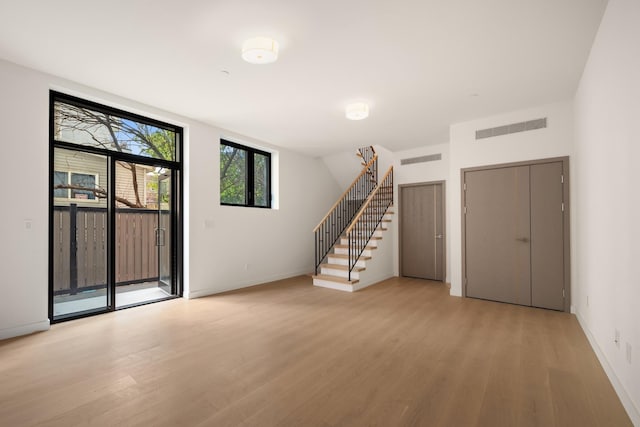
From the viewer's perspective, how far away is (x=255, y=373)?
8.27 ft

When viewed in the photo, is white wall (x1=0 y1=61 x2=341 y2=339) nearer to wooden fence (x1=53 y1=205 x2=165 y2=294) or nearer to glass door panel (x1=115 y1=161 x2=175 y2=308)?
wooden fence (x1=53 y1=205 x2=165 y2=294)

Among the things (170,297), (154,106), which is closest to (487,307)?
(170,297)

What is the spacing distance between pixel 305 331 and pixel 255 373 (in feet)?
3.45

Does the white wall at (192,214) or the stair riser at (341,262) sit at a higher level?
the white wall at (192,214)

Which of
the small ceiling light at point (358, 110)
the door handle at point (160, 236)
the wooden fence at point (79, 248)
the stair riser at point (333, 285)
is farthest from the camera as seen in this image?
the stair riser at point (333, 285)

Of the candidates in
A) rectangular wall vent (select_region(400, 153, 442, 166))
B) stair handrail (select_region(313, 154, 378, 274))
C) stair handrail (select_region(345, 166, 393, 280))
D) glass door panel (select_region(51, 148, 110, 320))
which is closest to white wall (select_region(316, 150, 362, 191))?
stair handrail (select_region(313, 154, 378, 274))

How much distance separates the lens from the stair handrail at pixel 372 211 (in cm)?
648

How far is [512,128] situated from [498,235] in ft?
5.59

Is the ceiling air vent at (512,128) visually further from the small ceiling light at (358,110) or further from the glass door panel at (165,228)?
the glass door panel at (165,228)

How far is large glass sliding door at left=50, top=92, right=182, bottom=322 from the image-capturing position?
3.85 meters

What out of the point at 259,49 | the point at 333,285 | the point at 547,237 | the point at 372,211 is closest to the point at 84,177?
the point at 259,49

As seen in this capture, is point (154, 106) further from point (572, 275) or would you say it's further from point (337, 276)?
point (572, 275)

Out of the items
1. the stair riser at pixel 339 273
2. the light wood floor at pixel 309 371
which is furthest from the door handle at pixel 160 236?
the stair riser at pixel 339 273

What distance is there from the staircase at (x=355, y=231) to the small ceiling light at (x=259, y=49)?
354 cm
